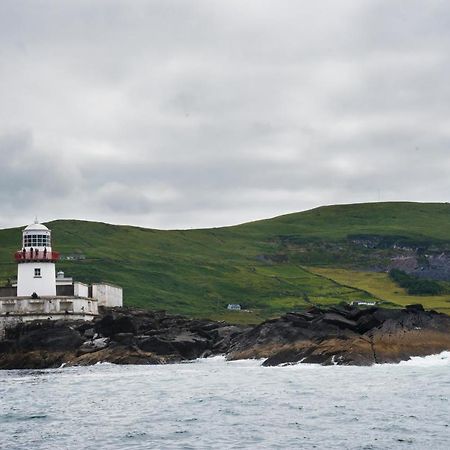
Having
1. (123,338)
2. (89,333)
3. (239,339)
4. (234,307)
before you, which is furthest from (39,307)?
(234,307)

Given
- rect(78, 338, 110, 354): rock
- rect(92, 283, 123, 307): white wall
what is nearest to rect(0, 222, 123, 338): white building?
rect(92, 283, 123, 307): white wall

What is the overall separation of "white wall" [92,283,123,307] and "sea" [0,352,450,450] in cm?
4485

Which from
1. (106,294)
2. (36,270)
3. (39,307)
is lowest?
(39,307)

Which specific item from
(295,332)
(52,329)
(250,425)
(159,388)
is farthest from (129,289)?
(250,425)

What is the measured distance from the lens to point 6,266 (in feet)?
600

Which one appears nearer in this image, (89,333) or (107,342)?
(107,342)

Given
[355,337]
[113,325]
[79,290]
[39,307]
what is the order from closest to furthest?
[355,337] → [113,325] → [39,307] → [79,290]

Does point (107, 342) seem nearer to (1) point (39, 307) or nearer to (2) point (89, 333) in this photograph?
(2) point (89, 333)

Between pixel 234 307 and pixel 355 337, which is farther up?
pixel 234 307

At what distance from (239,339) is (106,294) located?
34787mm

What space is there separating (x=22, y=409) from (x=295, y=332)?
93.9ft

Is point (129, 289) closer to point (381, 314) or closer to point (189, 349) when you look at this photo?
point (189, 349)

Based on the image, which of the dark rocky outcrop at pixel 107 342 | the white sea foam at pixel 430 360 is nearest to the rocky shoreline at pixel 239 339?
the dark rocky outcrop at pixel 107 342

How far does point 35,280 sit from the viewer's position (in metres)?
101
